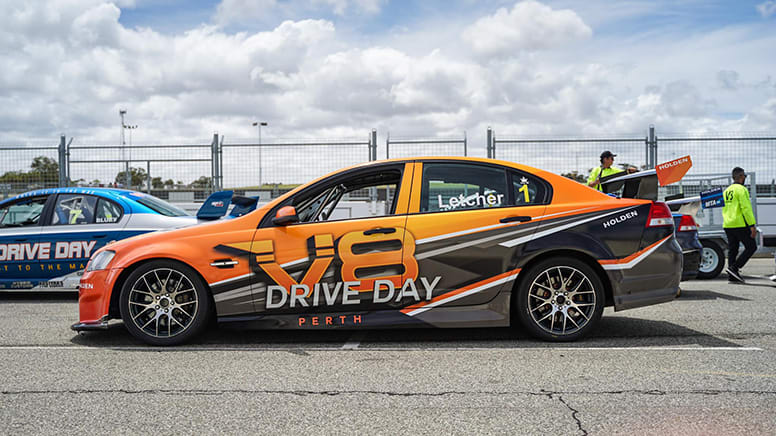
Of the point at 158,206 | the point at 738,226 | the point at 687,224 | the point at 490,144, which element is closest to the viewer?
the point at 687,224

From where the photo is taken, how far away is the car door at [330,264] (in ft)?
16.8

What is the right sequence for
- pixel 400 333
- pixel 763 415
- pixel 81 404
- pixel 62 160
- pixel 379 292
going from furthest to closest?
pixel 62 160, pixel 400 333, pixel 379 292, pixel 81 404, pixel 763 415

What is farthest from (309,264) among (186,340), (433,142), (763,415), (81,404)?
(433,142)

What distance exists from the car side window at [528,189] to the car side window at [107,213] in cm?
515

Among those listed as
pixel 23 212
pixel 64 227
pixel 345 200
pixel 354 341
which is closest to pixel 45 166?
pixel 23 212

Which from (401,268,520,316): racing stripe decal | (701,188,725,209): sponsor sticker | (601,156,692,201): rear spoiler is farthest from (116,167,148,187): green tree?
(601,156,692,201): rear spoiler

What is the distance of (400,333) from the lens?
5.74m

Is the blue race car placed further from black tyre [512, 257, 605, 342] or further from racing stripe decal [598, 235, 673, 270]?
racing stripe decal [598, 235, 673, 270]

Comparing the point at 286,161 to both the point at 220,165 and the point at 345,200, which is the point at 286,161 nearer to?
the point at 220,165

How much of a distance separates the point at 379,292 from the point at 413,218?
646 mm

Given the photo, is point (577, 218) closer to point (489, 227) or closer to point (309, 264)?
Result: point (489, 227)

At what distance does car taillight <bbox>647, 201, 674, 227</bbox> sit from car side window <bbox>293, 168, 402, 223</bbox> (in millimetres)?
2093

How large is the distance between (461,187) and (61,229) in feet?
17.5

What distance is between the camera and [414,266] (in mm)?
5125
